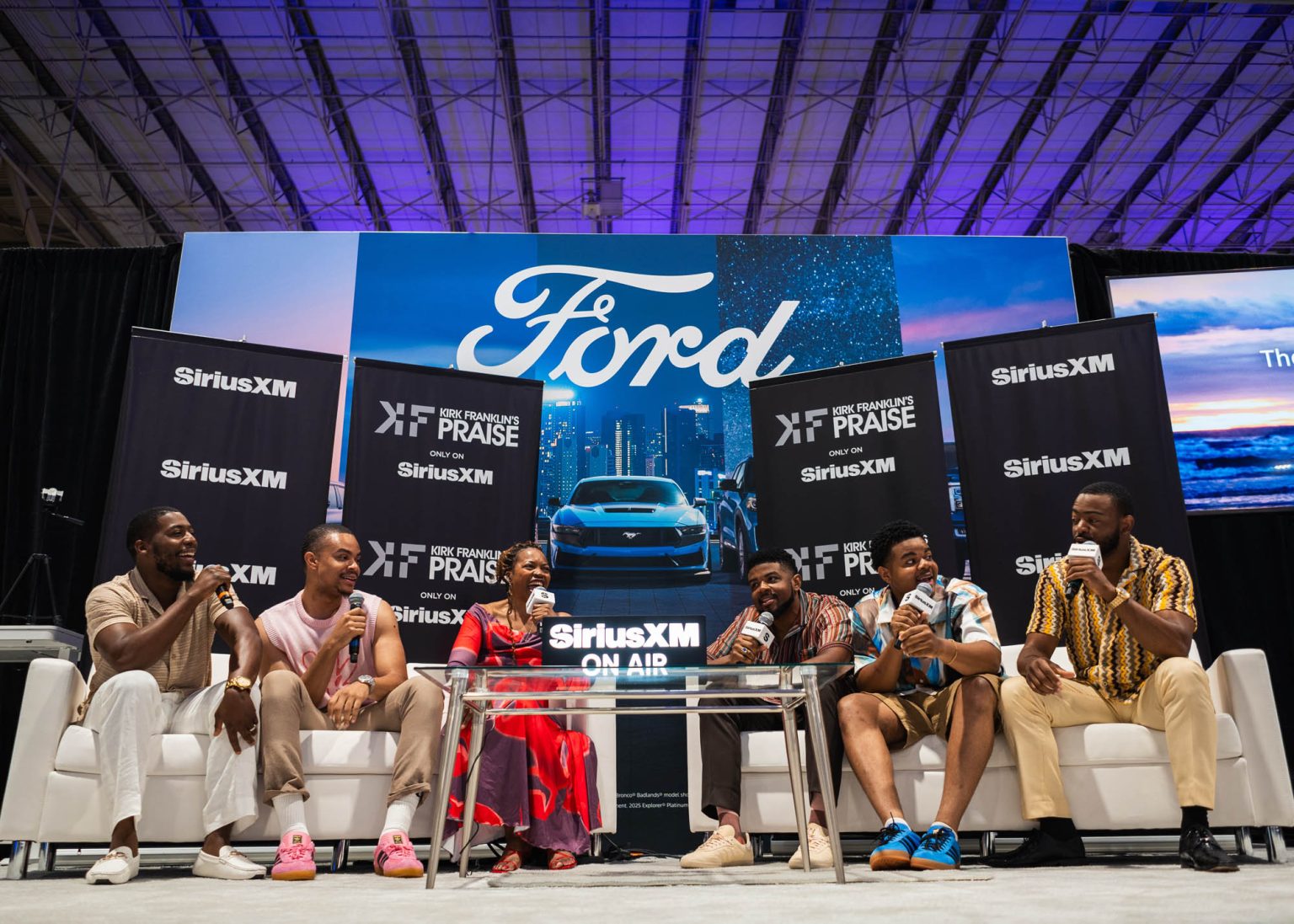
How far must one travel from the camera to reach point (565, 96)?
9.75m

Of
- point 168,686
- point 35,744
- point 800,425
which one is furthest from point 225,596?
point 800,425

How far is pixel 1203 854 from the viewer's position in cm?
277

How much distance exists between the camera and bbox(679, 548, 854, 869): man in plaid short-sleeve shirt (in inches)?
128

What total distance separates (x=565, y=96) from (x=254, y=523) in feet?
20.1

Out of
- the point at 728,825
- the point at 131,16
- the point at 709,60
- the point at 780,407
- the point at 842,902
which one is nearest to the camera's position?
the point at 842,902

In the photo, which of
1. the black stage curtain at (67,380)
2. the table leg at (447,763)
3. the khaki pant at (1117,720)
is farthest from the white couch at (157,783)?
the black stage curtain at (67,380)

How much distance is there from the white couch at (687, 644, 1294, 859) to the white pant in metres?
1.50

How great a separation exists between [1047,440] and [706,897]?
3.49 metres

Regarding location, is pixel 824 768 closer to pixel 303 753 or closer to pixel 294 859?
pixel 294 859

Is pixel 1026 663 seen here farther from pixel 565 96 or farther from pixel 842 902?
pixel 565 96

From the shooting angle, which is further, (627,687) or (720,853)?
(720,853)

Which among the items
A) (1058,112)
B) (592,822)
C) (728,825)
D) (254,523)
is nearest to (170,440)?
(254,523)

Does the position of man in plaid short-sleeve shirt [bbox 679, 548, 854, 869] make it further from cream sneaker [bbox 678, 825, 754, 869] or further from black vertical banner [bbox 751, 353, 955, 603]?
black vertical banner [bbox 751, 353, 955, 603]

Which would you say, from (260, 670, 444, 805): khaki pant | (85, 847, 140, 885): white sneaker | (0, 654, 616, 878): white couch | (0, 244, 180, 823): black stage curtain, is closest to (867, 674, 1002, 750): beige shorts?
(0, 654, 616, 878): white couch
